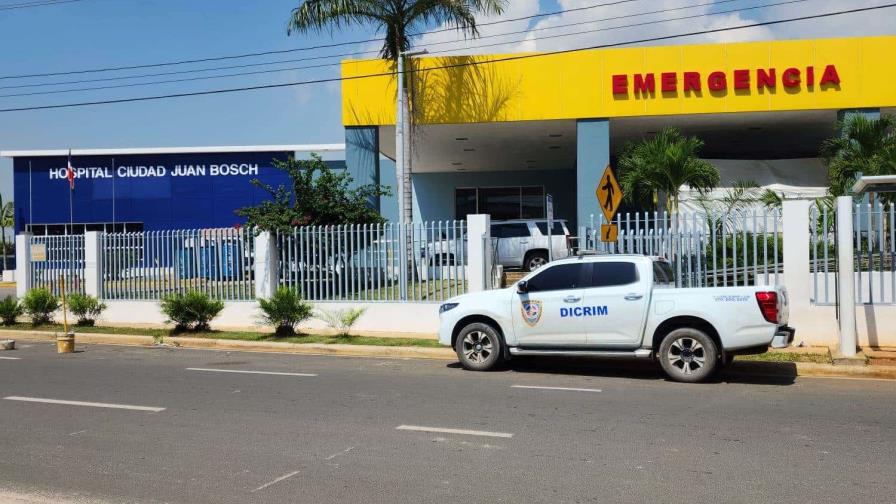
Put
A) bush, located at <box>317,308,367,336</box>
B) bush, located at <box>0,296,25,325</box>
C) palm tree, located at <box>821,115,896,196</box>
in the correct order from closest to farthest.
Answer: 1. bush, located at <box>317,308,367,336</box>
2. palm tree, located at <box>821,115,896,196</box>
3. bush, located at <box>0,296,25,325</box>

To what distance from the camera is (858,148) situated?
20.7m

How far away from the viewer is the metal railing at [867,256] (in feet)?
43.6

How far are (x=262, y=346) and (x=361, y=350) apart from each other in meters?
2.37

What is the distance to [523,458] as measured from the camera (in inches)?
269

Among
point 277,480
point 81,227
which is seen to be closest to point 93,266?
point 277,480

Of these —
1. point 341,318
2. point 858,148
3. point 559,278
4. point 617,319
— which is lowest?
point 341,318

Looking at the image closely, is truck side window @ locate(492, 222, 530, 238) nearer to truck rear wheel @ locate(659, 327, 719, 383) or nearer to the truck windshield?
the truck windshield

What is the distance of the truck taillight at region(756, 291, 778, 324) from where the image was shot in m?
10.4

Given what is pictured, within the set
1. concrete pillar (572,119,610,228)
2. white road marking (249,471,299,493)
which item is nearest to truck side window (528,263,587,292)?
white road marking (249,471,299,493)

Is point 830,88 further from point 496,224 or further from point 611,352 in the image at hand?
point 611,352

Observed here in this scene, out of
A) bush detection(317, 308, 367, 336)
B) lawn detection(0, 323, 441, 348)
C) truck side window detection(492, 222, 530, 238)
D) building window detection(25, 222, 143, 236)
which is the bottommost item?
lawn detection(0, 323, 441, 348)

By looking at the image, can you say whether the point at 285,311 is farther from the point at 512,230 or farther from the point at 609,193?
the point at 512,230

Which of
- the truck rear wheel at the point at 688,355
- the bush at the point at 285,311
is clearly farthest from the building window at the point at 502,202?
the truck rear wheel at the point at 688,355

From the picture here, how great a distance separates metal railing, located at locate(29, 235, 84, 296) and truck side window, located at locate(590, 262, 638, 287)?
1521cm
